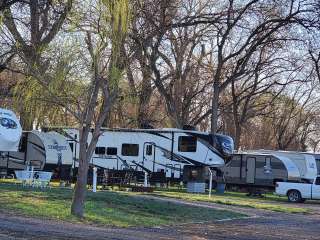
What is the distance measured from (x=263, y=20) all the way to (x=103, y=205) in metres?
24.3

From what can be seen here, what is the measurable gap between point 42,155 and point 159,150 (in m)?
6.91

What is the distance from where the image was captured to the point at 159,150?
120ft

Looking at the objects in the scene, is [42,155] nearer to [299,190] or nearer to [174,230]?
[299,190]

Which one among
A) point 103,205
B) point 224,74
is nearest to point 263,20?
point 224,74

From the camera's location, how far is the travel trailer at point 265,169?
39906mm

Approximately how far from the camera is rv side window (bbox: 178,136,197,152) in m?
35.8

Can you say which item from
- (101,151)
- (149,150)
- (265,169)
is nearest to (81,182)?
(149,150)

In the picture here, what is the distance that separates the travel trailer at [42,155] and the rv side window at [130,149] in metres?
3.29

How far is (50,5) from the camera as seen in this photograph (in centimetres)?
1964

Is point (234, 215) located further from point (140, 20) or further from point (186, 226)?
point (140, 20)

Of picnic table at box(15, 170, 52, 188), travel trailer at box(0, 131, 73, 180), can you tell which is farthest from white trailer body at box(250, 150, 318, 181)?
picnic table at box(15, 170, 52, 188)

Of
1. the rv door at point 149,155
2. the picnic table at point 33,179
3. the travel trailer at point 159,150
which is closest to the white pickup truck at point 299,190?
the travel trailer at point 159,150

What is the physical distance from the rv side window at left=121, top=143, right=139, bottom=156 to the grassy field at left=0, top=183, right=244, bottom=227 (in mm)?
13134

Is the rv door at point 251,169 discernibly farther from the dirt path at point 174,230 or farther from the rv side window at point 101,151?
the dirt path at point 174,230
